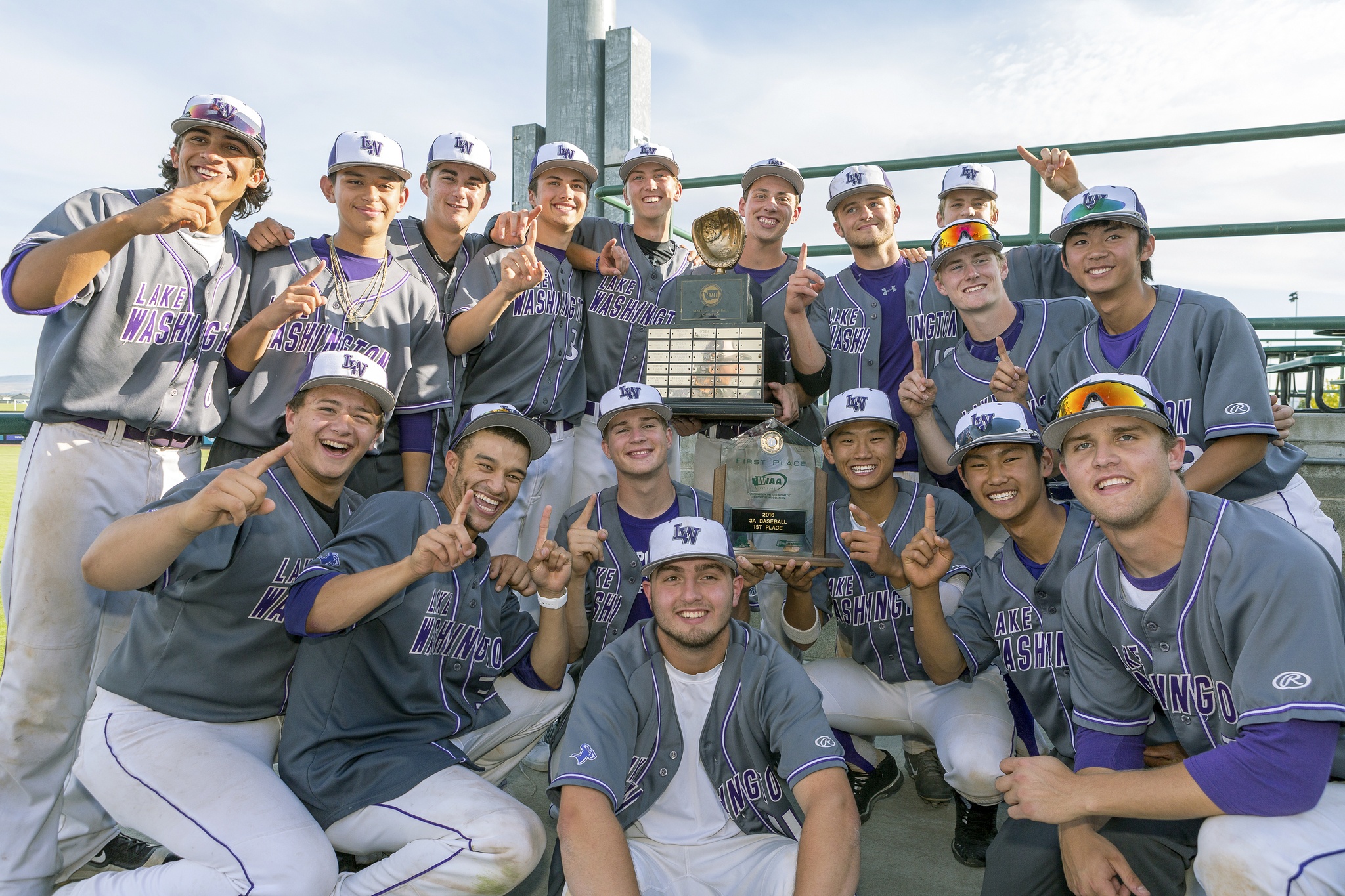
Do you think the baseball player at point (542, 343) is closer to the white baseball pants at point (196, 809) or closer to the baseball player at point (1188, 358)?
the white baseball pants at point (196, 809)

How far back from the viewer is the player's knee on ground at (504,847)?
298 centimetres

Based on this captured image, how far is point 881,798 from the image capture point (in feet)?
14.8

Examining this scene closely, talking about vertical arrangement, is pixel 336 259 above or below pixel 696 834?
above

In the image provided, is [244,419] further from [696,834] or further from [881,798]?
[881,798]

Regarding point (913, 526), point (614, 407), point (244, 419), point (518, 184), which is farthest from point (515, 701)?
point (518, 184)

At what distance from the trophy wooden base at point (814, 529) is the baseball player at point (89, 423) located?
2354mm

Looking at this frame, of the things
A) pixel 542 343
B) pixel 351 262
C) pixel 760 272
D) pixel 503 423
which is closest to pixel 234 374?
pixel 351 262

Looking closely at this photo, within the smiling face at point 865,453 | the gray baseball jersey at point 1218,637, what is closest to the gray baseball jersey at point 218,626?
the smiling face at point 865,453

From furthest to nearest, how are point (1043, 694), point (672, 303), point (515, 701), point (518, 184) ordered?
point (518, 184) < point (672, 303) < point (515, 701) < point (1043, 694)

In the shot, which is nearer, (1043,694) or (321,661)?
(321,661)

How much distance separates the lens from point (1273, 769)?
2.44 meters

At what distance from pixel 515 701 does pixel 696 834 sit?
3.75 feet

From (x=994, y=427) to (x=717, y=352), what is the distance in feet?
4.82

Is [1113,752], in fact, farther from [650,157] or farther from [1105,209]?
[650,157]
